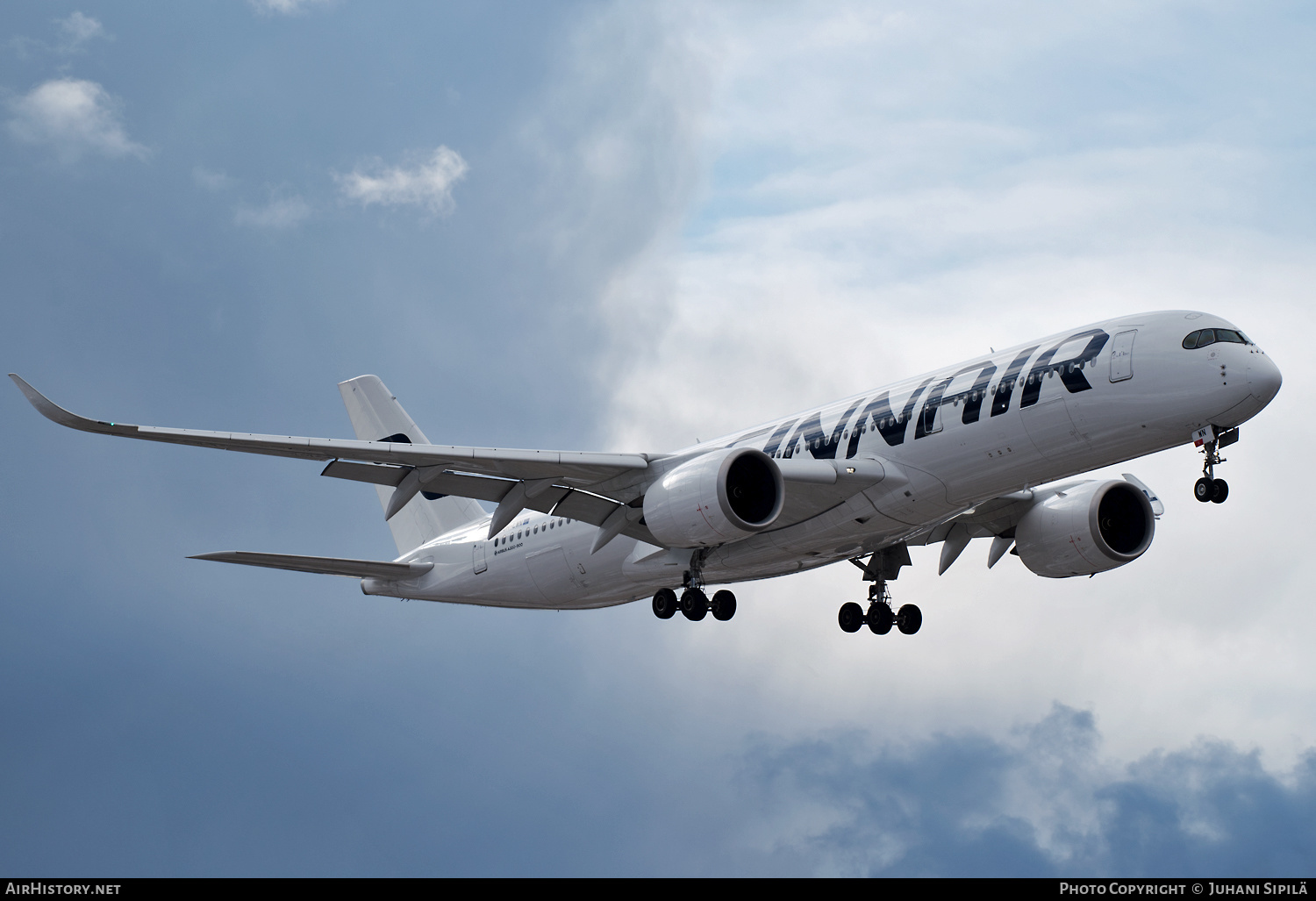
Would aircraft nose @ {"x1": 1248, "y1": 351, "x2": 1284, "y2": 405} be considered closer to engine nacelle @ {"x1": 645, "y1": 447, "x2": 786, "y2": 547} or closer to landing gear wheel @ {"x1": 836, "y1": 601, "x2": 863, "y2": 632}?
engine nacelle @ {"x1": 645, "y1": 447, "x2": 786, "y2": 547}

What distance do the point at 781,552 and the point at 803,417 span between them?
2.98 metres

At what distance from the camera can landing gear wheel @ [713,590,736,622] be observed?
2789cm

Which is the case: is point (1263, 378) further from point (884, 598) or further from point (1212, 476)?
point (884, 598)

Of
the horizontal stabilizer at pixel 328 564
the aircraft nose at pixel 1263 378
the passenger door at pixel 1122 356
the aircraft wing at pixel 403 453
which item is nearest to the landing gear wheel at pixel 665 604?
the aircraft wing at pixel 403 453

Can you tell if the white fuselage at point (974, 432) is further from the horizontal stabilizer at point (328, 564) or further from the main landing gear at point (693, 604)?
the horizontal stabilizer at point (328, 564)

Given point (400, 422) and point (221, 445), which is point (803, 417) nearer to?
point (221, 445)

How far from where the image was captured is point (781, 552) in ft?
86.9

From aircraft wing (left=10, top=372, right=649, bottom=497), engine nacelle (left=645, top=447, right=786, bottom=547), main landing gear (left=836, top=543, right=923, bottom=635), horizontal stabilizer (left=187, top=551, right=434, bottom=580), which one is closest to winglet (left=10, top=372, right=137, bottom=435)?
aircraft wing (left=10, top=372, right=649, bottom=497)

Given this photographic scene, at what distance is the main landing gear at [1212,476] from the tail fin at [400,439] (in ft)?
63.6

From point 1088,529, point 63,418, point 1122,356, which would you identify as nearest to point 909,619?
point 1088,529

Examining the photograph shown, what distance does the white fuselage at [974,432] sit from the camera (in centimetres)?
2128

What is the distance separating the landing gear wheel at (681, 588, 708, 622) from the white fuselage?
0.55 m

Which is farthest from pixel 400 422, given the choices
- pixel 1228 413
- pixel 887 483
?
pixel 1228 413

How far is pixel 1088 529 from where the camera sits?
28.5 m
